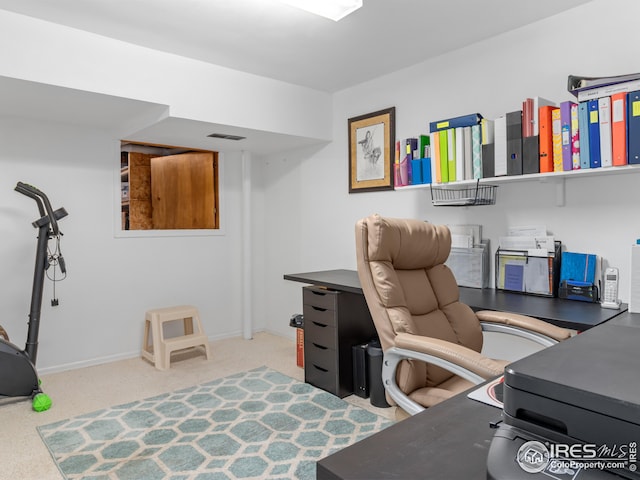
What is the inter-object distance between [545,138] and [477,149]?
382 mm

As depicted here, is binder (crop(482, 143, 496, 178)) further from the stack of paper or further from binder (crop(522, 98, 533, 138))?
the stack of paper

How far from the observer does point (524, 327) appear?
1.86 m

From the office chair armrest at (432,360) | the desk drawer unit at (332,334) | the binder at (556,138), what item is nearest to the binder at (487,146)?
the binder at (556,138)

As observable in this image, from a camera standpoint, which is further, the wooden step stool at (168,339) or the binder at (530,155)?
the wooden step stool at (168,339)

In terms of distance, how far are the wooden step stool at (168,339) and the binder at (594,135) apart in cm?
308

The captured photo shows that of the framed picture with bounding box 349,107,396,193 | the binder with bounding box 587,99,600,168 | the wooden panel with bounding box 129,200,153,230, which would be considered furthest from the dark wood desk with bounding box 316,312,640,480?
the wooden panel with bounding box 129,200,153,230

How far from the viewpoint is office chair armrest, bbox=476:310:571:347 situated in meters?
1.79

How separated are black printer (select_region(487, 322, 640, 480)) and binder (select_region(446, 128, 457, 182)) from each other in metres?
1.99

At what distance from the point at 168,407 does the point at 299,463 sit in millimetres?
1103

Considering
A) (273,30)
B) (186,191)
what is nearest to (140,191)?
(186,191)

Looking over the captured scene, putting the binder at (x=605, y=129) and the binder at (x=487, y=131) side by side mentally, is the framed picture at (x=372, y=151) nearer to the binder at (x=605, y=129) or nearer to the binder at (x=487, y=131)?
the binder at (x=487, y=131)

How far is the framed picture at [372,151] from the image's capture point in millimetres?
3453

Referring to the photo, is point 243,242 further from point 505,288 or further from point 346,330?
point 505,288

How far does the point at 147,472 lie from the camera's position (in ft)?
6.78
